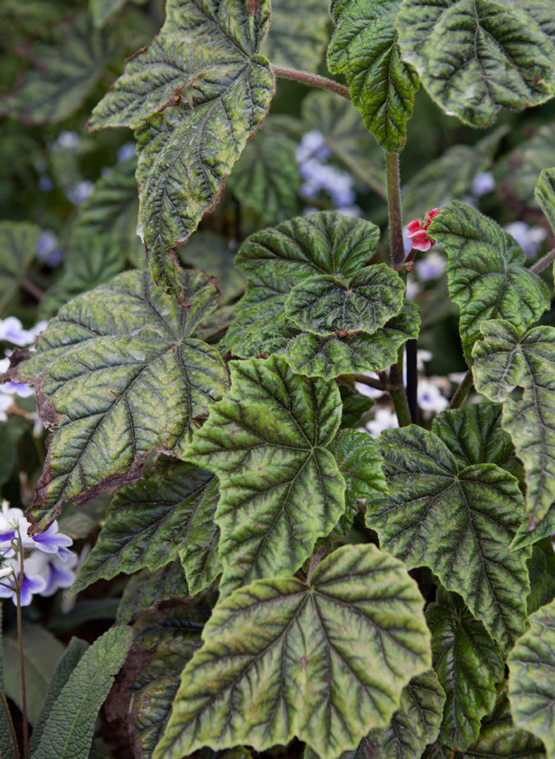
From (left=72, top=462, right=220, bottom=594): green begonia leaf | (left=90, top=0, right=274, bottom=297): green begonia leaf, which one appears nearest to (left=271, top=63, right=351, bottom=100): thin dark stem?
(left=90, top=0, right=274, bottom=297): green begonia leaf

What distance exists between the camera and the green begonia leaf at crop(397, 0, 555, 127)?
720 millimetres

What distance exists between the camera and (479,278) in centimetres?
88

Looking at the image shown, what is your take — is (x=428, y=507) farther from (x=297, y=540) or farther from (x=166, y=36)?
(x=166, y=36)

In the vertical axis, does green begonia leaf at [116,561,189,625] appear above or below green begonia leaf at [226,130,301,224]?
below

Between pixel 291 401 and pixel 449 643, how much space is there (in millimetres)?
407

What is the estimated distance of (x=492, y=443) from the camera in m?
Answer: 0.99

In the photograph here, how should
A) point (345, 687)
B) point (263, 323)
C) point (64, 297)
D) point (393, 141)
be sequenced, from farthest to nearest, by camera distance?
point (64, 297) → point (263, 323) → point (393, 141) → point (345, 687)

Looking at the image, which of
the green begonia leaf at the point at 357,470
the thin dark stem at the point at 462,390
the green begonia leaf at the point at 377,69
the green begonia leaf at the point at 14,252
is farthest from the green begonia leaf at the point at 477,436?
the green begonia leaf at the point at 14,252

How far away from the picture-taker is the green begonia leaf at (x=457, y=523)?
817 millimetres

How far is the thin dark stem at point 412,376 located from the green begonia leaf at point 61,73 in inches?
65.4

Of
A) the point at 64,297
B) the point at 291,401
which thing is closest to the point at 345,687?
the point at 291,401

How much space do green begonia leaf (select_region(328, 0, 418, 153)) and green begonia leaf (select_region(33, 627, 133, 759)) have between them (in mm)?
784

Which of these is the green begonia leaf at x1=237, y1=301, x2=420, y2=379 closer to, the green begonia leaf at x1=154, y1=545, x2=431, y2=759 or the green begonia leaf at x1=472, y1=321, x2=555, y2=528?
the green begonia leaf at x1=472, y1=321, x2=555, y2=528

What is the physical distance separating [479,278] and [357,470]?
0.31 metres
